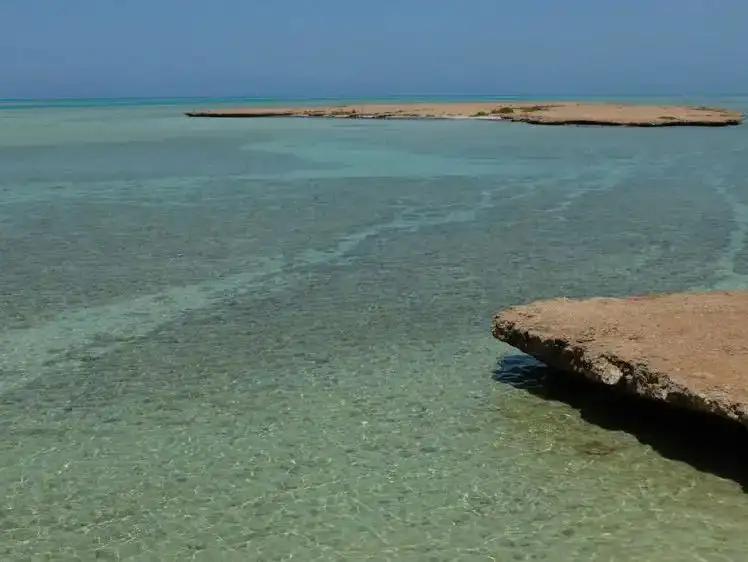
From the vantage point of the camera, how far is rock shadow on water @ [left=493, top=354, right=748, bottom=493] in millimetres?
8250

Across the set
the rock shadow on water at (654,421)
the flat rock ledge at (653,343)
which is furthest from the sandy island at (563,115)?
the rock shadow on water at (654,421)

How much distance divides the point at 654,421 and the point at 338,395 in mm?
3316

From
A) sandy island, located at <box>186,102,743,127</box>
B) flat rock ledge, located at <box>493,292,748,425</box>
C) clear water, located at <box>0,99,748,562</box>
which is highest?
sandy island, located at <box>186,102,743,127</box>

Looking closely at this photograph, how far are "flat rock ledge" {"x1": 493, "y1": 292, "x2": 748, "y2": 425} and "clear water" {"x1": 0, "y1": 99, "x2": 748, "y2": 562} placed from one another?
22.9 inches

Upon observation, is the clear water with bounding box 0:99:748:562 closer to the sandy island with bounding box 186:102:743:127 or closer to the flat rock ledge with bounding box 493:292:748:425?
the flat rock ledge with bounding box 493:292:748:425

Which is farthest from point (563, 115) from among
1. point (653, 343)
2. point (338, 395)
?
point (653, 343)

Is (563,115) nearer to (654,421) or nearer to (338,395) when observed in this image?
(338,395)

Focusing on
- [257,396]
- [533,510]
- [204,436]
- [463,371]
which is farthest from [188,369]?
[533,510]

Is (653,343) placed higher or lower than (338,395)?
higher

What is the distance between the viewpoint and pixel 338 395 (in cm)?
1009

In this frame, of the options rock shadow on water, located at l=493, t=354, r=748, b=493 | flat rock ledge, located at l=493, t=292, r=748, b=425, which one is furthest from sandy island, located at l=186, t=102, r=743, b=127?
rock shadow on water, located at l=493, t=354, r=748, b=493

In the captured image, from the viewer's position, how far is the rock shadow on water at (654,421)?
8250mm

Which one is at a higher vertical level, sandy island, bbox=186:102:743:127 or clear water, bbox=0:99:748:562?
sandy island, bbox=186:102:743:127

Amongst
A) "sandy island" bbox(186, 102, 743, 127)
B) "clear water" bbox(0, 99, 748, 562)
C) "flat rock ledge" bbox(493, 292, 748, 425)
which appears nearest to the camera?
"clear water" bbox(0, 99, 748, 562)
